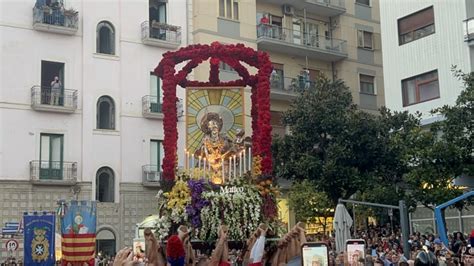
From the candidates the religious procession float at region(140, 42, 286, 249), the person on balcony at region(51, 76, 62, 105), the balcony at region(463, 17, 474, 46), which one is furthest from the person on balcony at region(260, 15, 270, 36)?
the religious procession float at region(140, 42, 286, 249)

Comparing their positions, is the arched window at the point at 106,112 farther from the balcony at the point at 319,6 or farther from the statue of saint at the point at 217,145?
the statue of saint at the point at 217,145

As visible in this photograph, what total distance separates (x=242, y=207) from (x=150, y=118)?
16211 millimetres

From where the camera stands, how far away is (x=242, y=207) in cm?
1600

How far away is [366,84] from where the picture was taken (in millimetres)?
39094

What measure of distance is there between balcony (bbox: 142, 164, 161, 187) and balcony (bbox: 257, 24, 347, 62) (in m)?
8.72

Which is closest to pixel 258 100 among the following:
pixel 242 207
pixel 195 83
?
pixel 195 83

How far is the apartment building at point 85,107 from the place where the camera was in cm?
2844

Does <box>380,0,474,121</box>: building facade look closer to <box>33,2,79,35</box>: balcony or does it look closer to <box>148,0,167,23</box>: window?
<box>148,0,167,23</box>: window

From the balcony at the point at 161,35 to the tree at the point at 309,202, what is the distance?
29.7ft

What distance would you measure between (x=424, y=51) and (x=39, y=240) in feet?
60.7

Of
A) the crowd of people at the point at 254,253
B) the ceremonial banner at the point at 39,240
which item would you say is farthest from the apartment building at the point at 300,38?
the crowd of people at the point at 254,253

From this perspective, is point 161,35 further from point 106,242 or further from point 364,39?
point 364,39

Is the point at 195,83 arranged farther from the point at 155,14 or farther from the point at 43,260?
the point at 155,14

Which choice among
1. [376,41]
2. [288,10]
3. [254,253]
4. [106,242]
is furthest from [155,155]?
[254,253]
